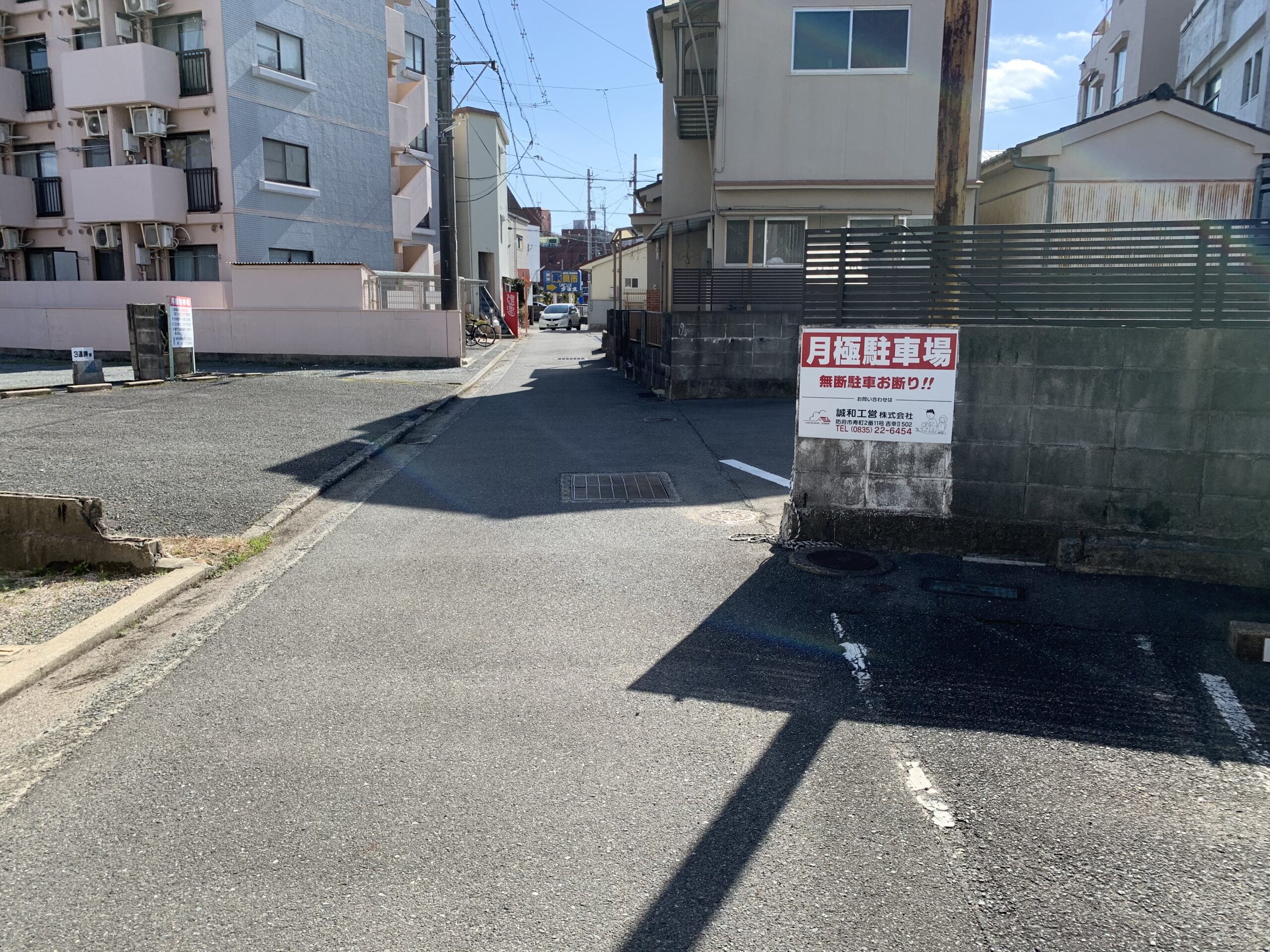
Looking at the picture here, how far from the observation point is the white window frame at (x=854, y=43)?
17.5m

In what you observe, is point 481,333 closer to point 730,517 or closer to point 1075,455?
point 730,517

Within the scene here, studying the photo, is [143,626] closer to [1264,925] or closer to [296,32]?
[1264,925]

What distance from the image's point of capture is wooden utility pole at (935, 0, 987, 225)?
22.9 feet

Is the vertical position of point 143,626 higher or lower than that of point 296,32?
lower

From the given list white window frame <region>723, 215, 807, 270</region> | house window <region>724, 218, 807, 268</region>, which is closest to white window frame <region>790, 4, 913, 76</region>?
white window frame <region>723, 215, 807, 270</region>

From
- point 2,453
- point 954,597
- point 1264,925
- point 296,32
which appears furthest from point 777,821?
point 296,32

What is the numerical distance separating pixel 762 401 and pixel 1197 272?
33.1 ft

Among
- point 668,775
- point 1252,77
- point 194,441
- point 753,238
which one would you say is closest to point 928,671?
point 668,775

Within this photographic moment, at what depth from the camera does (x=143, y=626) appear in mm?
5160

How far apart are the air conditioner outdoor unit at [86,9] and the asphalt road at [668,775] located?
2636cm

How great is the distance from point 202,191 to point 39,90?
280 inches

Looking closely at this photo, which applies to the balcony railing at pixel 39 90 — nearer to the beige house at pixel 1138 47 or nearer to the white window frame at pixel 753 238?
the white window frame at pixel 753 238

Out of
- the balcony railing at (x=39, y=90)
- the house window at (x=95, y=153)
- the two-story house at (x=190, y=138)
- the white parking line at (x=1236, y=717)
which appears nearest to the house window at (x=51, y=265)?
the two-story house at (x=190, y=138)

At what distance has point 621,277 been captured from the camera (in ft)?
94.6
